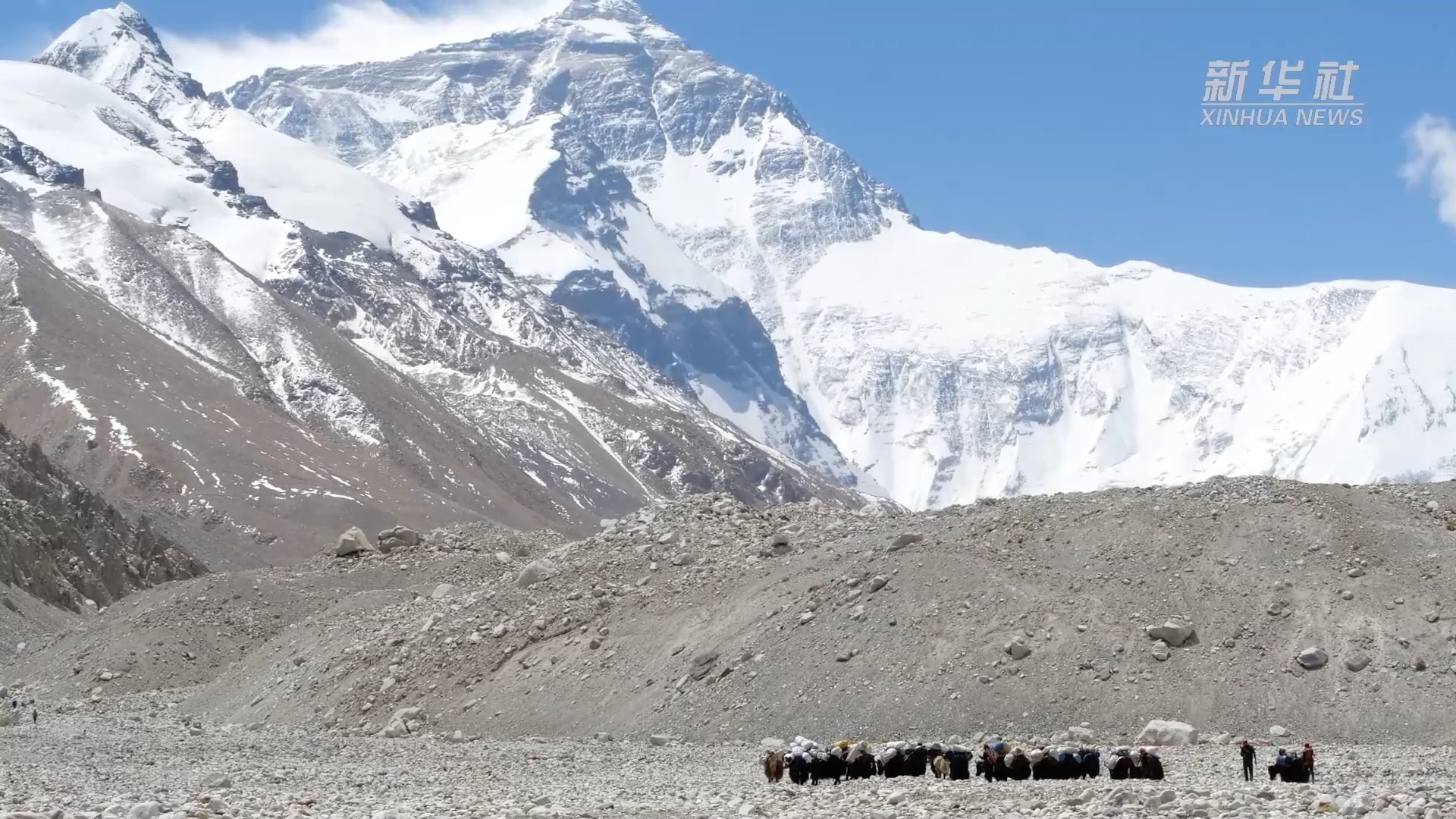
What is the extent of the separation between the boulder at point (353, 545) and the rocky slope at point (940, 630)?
16965 millimetres

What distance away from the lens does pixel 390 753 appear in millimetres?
44844

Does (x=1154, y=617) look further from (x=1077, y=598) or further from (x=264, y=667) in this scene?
(x=264, y=667)

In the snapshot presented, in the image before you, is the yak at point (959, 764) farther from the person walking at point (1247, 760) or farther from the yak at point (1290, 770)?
the yak at point (1290, 770)

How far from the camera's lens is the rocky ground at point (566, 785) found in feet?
98.4

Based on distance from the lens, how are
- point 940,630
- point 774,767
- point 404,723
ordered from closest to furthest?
point 774,767 → point 940,630 → point 404,723

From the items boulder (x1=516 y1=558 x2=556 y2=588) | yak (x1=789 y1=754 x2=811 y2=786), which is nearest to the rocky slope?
boulder (x1=516 y1=558 x2=556 y2=588)

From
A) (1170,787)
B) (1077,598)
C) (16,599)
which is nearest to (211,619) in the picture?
(16,599)

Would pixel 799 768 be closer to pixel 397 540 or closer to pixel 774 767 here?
pixel 774 767

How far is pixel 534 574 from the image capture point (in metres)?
57.7

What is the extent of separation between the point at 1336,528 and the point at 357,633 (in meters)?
28.9

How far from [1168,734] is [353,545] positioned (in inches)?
1761

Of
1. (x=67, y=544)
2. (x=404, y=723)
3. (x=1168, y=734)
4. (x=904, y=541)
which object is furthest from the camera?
(x=67, y=544)

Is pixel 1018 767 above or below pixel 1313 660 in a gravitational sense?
below

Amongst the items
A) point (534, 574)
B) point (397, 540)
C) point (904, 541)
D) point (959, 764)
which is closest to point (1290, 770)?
point (959, 764)
